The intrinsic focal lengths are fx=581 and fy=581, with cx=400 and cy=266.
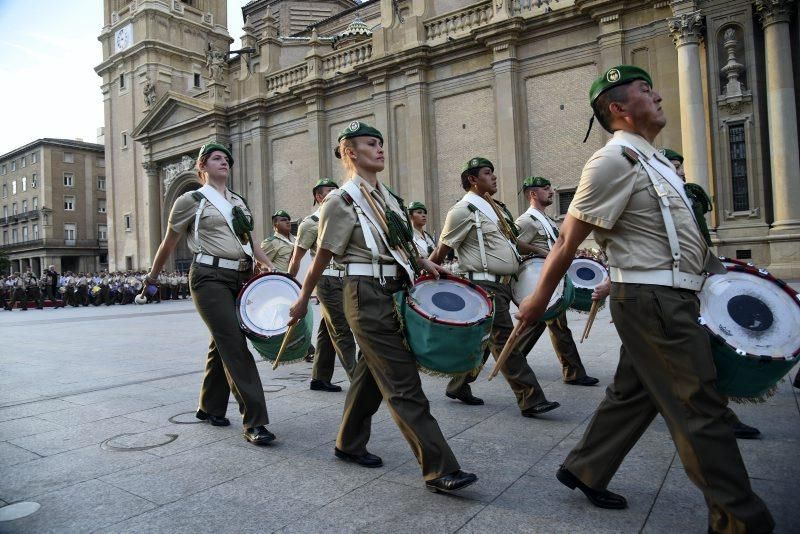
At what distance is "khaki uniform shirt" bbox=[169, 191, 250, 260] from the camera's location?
4832mm

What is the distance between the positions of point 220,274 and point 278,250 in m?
3.97

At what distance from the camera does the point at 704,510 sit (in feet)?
9.64

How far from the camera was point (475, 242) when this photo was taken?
5.41 metres

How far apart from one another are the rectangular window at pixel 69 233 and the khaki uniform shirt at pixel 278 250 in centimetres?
6866

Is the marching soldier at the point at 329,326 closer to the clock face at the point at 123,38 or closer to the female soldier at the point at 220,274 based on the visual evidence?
the female soldier at the point at 220,274

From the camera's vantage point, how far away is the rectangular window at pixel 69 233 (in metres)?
67.2

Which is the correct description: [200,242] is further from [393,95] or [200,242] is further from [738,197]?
[393,95]

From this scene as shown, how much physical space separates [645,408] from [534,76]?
893 inches

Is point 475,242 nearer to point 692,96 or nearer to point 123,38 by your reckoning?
point 692,96

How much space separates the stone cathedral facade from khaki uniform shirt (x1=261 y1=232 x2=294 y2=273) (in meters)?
14.4

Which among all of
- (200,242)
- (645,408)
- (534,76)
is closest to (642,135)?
(645,408)

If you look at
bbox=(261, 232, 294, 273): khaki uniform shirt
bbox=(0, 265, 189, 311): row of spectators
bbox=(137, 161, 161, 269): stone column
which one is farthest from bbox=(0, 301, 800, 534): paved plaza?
bbox=(137, 161, 161, 269): stone column

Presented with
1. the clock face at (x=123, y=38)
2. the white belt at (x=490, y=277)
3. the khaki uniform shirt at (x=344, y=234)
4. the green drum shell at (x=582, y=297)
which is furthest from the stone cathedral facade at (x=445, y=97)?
the khaki uniform shirt at (x=344, y=234)

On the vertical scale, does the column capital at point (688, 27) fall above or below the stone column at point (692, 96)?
above
